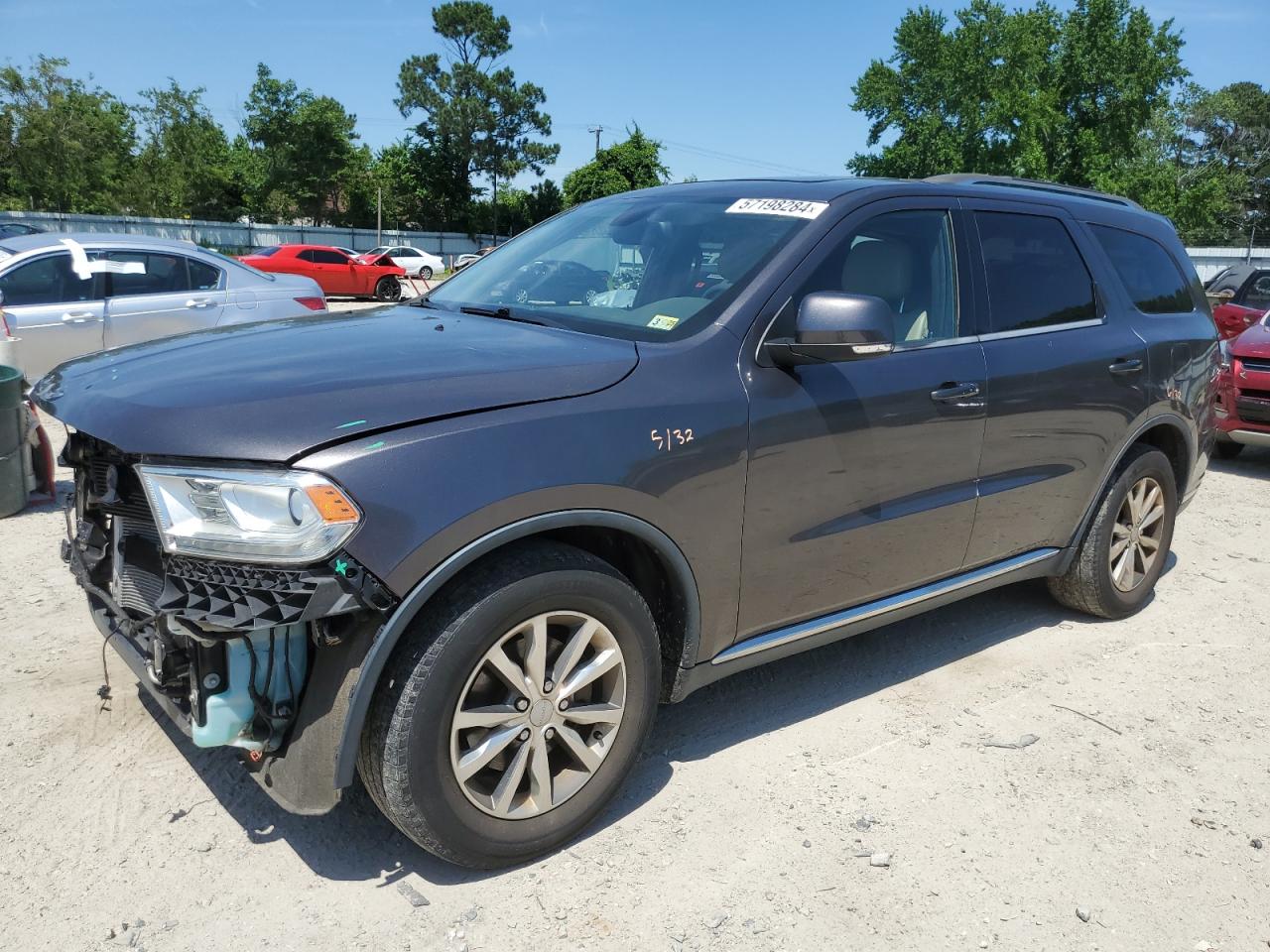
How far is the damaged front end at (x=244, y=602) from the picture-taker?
2.20 meters

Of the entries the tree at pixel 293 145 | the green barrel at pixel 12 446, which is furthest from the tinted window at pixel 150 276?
the tree at pixel 293 145

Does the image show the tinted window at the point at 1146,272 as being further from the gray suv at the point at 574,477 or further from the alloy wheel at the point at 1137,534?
the alloy wheel at the point at 1137,534

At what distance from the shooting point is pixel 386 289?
1141 inches

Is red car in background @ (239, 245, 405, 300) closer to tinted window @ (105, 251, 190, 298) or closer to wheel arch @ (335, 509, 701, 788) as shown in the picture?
tinted window @ (105, 251, 190, 298)

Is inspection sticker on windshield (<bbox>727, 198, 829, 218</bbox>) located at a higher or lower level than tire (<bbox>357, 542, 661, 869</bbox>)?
higher

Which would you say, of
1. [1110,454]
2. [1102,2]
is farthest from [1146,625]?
[1102,2]

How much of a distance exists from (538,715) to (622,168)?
50161 millimetres

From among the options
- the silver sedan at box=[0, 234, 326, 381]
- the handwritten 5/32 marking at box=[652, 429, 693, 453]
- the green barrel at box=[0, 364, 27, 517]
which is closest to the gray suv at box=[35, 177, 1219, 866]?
the handwritten 5/32 marking at box=[652, 429, 693, 453]

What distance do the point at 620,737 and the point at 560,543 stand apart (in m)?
0.61

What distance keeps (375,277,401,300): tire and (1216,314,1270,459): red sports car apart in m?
23.6

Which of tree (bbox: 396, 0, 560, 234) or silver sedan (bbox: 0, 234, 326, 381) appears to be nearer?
silver sedan (bbox: 0, 234, 326, 381)

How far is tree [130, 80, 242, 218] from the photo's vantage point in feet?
A: 171

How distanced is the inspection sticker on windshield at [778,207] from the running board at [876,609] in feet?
4.49

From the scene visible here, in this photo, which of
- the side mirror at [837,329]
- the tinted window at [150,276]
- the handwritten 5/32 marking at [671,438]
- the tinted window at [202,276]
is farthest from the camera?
the tinted window at [202,276]
